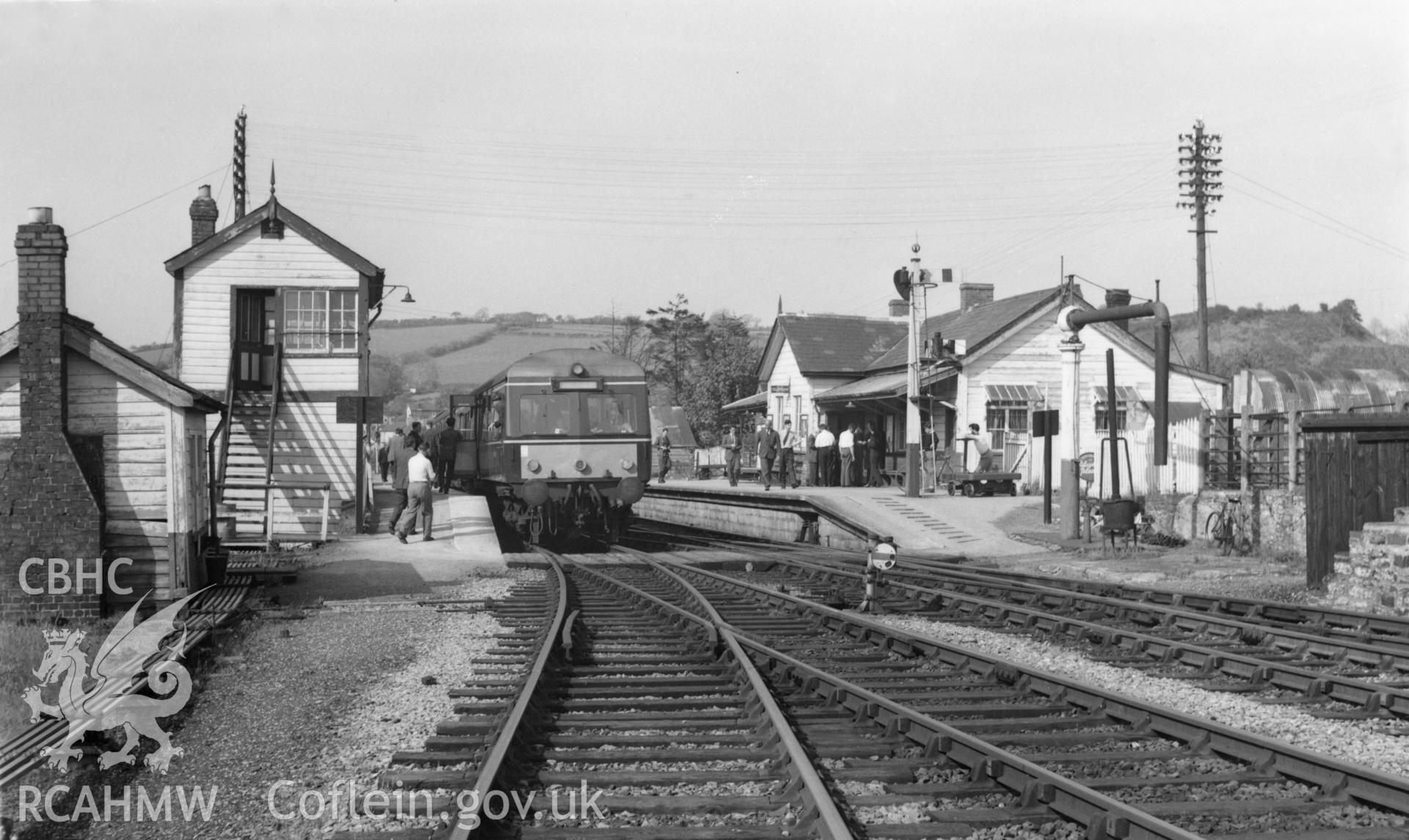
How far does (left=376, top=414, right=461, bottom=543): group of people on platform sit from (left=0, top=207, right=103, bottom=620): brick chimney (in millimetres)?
5777

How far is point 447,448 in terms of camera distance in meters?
26.6

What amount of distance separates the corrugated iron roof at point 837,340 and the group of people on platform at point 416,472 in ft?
48.3

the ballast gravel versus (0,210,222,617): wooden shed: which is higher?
(0,210,222,617): wooden shed

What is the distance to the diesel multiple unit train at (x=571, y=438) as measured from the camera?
2066cm

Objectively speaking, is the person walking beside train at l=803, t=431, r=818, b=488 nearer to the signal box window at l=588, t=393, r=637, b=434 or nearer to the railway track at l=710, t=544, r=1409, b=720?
the signal box window at l=588, t=393, r=637, b=434

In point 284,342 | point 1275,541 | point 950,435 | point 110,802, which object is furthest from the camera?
point 950,435

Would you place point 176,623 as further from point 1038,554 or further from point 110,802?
point 1038,554

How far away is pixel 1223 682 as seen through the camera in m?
8.37

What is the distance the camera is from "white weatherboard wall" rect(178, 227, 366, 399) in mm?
23344

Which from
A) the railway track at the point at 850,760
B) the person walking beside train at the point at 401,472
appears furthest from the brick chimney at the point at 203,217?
the railway track at the point at 850,760

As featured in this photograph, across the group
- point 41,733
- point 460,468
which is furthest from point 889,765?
point 460,468

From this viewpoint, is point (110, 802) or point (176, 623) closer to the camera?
point (110, 802)

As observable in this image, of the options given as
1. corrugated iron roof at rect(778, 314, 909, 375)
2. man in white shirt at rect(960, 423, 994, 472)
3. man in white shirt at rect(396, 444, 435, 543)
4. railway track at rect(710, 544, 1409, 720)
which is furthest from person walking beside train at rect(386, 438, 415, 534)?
corrugated iron roof at rect(778, 314, 909, 375)

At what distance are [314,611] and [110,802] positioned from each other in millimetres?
6954
